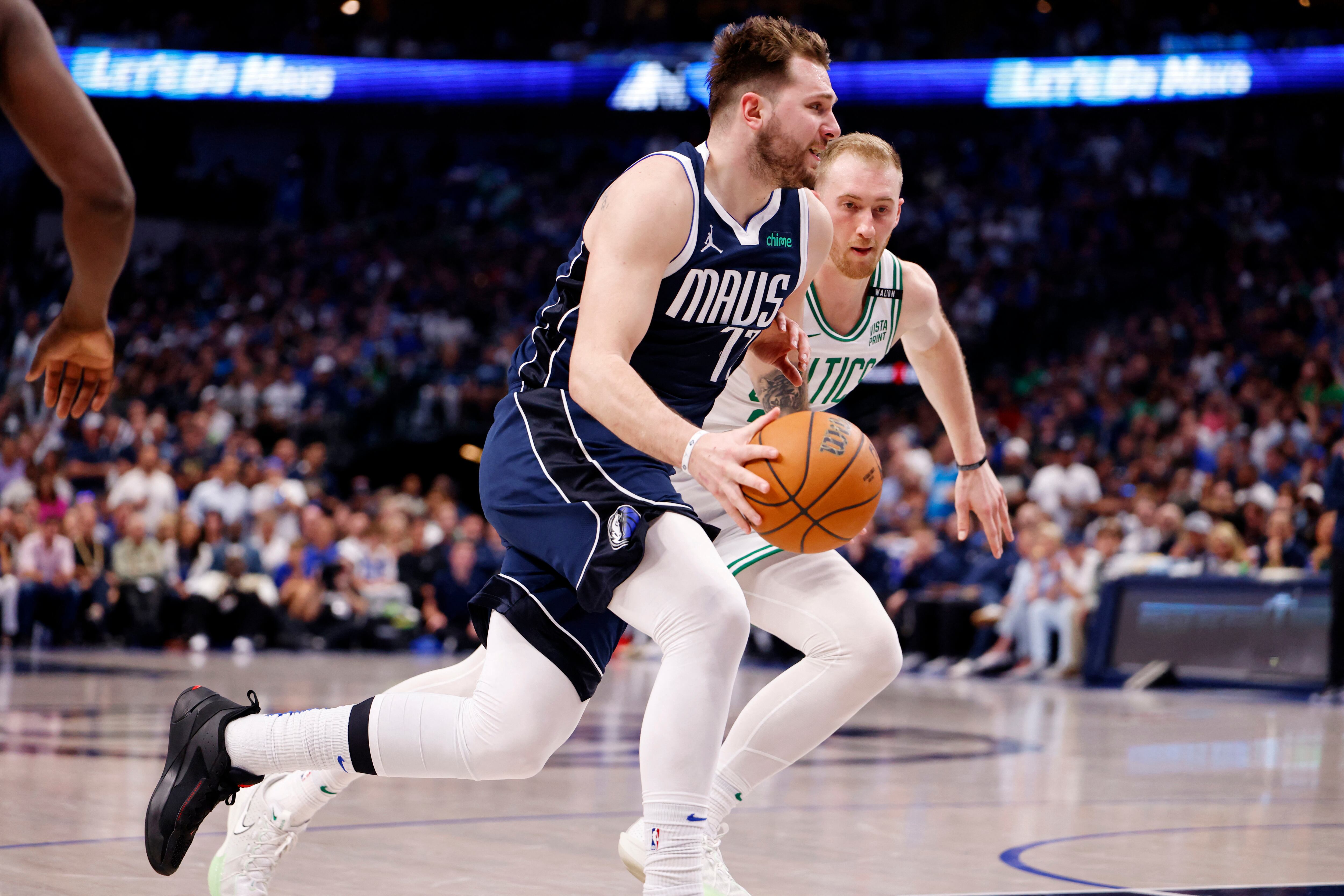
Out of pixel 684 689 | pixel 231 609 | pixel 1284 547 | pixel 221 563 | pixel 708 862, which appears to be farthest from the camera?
pixel 221 563

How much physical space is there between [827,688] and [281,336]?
20.8 m

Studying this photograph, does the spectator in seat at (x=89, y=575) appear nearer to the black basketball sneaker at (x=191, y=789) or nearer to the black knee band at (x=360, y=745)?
the black basketball sneaker at (x=191, y=789)

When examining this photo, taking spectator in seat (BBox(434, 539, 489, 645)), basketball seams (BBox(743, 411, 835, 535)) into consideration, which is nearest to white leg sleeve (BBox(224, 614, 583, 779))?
basketball seams (BBox(743, 411, 835, 535))

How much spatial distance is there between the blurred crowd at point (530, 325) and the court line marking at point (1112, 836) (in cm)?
668

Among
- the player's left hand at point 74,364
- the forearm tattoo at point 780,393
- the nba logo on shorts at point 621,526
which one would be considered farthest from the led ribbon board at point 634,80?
the player's left hand at point 74,364

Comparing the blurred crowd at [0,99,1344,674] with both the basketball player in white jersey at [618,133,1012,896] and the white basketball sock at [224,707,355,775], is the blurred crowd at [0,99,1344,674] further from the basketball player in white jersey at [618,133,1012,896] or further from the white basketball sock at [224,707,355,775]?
the white basketball sock at [224,707,355,775]

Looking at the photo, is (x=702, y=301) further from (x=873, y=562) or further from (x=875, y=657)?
(x=873, y=562)

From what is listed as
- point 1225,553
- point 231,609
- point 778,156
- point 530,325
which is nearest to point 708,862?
point 778,156

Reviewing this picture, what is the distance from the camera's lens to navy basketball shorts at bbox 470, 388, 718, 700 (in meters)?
3.42

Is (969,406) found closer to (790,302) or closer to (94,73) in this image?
(790,302)

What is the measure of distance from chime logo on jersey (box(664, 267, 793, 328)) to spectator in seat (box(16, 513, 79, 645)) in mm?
13027

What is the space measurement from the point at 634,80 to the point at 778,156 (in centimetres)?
2421

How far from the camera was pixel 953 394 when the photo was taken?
4.84 m

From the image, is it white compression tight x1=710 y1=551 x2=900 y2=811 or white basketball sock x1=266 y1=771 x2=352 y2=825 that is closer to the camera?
white basketball sock x1=266 y1=771 x2=352 y2=825
